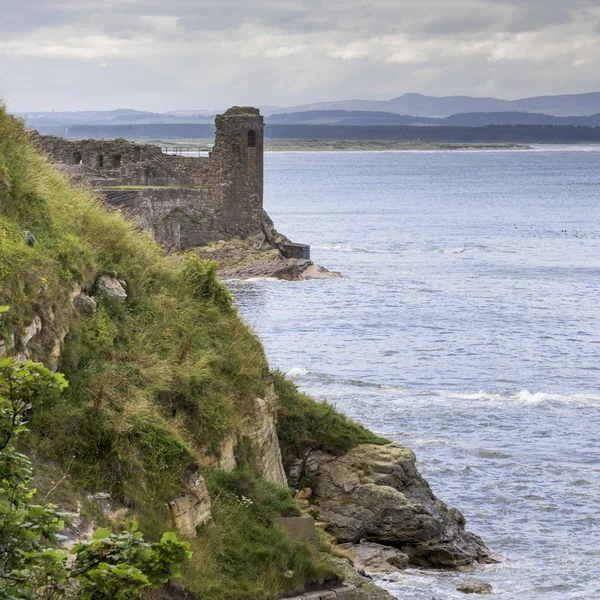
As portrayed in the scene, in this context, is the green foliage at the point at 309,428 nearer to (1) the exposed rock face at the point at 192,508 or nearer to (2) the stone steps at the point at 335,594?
(2) the stone steps at the point at 335,594

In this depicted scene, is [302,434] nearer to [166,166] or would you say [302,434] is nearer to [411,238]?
[166,166]

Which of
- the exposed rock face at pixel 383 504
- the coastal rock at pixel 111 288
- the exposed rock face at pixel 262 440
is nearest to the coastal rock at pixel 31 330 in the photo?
the coastal rock at pixel 111 288

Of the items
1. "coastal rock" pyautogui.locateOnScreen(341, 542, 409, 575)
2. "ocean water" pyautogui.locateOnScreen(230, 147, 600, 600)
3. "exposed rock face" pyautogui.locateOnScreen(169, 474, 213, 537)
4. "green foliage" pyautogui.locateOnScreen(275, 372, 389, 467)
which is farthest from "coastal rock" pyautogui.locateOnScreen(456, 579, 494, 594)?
"exposed rock face" pyautogui.locateOnScreen(169, 474, 213, 537)

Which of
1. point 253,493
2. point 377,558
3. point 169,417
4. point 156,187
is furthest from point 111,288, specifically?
point 156,187

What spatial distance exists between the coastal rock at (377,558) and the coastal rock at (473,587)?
0.82 m

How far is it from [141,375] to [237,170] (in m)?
40.7

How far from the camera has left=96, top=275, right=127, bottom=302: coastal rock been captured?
14.7 m

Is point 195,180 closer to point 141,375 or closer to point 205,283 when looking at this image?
point 205,283

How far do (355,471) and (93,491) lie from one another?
6171 mm

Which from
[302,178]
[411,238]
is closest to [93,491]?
[411,238]

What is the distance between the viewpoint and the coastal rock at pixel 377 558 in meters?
16.2

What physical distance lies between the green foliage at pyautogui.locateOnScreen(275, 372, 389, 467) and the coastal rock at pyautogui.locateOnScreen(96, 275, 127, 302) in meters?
3.32

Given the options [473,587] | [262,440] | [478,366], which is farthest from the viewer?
[478,366]

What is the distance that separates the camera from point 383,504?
664 inches
